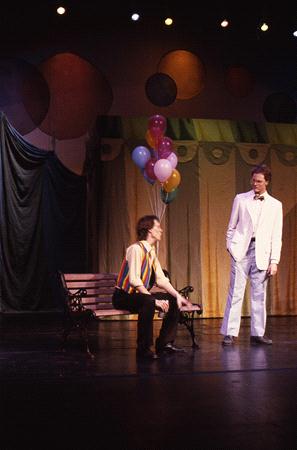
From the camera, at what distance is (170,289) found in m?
5.38

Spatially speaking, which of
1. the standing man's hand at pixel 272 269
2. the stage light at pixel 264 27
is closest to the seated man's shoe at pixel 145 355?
the standing man's hand at pixel 272 269

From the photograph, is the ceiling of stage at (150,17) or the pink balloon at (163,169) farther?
the ceiling of stage at (150,17)

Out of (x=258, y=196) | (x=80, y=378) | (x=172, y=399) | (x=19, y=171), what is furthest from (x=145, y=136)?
(x=172, y=399)

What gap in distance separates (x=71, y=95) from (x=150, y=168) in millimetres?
2973

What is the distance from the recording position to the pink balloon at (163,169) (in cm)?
755

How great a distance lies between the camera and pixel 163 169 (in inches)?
297

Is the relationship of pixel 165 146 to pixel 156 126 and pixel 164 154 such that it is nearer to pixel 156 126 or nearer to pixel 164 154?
pixel 164 154

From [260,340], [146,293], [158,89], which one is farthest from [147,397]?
[158,89]

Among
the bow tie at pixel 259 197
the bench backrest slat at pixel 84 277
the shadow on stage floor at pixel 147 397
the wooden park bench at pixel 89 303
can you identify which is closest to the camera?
the shadow on stage floor at pixel 147 397

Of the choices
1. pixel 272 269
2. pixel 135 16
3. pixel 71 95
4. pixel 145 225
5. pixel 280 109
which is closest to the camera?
pixel 145 225

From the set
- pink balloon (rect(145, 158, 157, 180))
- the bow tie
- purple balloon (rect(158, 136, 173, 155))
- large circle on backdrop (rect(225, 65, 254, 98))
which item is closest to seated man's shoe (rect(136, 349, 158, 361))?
the bow tie

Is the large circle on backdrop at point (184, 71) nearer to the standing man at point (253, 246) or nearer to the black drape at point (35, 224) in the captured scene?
the black drape at point (35, 224)

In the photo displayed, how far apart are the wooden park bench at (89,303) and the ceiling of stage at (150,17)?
5222 mm

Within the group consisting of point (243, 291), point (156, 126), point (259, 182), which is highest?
point (156, 126)
